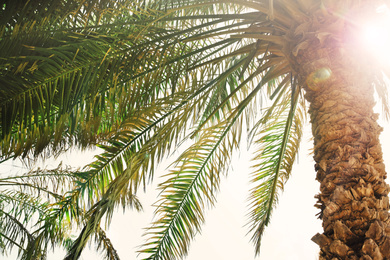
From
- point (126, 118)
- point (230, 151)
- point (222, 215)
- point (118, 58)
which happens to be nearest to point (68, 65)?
point (118, 58)

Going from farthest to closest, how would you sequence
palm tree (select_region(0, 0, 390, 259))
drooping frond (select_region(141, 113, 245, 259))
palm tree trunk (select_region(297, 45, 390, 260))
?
drooping frond (select_region(141, 113, 245, 259)) → palm tree (select_region(0, 0, 390, 259)) → palm tree trunk (select_region(297, 45, 390, 260))

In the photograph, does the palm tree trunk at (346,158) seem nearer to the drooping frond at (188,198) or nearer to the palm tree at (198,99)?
the palm tree at (198,99)

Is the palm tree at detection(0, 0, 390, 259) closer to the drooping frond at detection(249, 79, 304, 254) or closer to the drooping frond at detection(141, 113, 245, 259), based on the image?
the drooping frond at detection(141, 113, 245, 259)

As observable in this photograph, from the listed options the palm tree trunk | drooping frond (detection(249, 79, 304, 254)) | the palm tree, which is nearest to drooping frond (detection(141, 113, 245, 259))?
the palm tree

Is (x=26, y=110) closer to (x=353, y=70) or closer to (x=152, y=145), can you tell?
(x=152, y=145)

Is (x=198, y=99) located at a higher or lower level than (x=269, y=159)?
higher

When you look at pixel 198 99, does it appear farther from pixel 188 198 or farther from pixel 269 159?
pixel 269 159

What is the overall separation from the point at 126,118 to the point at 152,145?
0.44 metres

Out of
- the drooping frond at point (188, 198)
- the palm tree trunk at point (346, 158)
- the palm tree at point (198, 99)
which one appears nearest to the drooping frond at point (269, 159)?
the palm tree at point (198, 99)

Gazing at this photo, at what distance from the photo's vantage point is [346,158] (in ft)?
8.64

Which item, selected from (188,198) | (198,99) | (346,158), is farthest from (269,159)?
(346,158)

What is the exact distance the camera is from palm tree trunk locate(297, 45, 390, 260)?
7.77 ft

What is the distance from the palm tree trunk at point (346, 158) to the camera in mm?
2369

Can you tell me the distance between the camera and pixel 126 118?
4254 mm
